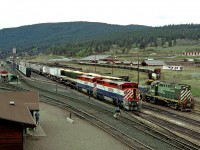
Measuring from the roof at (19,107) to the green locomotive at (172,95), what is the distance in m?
18.5

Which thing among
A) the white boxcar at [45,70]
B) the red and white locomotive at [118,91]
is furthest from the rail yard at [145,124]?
the white boxcar at [45,70]

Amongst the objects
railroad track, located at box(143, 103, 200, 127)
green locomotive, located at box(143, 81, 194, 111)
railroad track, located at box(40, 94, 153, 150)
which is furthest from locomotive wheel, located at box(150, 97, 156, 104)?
railroad track, located at box(40, 94, 153, 150)

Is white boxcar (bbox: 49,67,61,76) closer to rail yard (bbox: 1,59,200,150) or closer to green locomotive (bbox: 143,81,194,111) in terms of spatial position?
rail yard (bbox: 1,59,200,150)

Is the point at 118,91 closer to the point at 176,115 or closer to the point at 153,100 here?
the point at 153,100

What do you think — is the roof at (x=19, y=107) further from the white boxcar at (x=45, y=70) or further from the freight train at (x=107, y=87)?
the white boxcar at (x=45, y=70)

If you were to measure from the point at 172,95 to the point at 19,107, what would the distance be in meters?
23.7

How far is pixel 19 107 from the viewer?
1240 inches

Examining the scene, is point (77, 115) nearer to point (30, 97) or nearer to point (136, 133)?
point (30, 97)

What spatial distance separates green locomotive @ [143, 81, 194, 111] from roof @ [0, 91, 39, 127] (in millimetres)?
18469

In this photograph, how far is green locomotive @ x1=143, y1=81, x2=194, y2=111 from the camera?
46375 millimetres

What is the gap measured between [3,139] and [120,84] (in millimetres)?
24399

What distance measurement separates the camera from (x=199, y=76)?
257 ft

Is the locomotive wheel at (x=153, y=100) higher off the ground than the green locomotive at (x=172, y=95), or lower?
lower

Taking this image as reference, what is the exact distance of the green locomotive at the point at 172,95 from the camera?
152 feet
